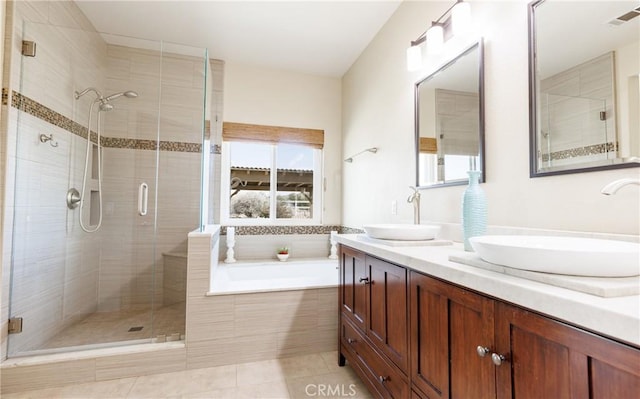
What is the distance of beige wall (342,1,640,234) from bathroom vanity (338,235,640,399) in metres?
0.39

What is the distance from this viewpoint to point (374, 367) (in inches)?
56.4

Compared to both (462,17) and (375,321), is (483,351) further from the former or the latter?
(462,17)

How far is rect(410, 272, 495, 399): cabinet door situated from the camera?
2.63 ft

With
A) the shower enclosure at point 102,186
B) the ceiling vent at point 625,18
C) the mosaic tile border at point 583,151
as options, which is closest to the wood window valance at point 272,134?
the shower enclosure at point 102,186

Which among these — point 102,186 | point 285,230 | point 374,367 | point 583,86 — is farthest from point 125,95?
point 583,86

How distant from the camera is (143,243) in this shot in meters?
2.41

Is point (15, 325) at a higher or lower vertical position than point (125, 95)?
lower

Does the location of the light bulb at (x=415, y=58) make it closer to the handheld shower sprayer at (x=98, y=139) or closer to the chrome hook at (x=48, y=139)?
the handheld shower sprayer at (x=98, y=139)

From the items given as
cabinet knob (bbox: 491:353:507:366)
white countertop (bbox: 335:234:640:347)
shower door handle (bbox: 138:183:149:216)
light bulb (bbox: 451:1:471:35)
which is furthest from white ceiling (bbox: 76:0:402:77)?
cabinet knob (bbox: 491:353:507:366)

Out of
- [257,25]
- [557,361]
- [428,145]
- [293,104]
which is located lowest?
[557,361]

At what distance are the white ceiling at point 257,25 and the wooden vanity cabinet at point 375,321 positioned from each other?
1873 mm

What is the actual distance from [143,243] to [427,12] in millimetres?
2668

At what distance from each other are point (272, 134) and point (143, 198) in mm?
1432

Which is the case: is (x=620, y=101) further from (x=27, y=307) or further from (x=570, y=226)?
(x=27, y=307)
